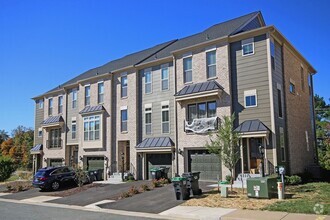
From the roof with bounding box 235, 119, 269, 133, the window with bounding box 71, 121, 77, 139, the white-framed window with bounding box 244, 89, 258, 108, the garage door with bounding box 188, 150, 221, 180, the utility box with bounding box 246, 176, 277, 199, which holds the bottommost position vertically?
the utility box with bounding box 246, 176, 277, 199

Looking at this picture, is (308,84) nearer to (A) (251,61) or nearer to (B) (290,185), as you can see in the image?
(A) (251,61)

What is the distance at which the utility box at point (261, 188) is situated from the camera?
1450cm

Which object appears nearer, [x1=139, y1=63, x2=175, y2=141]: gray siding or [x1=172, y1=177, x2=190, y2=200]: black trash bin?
[x1=172, y1=177, x2=190, y2=200]: black trash bin

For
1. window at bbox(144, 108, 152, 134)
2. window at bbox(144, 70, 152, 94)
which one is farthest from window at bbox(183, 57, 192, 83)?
window at bbox(144, 108, 152, 134)

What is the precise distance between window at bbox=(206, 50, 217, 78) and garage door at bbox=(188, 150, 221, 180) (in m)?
5.33

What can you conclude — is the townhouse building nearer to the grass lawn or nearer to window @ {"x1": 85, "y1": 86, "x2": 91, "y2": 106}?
window @ {"x1": 85, "y1": 86, "x2": 91, "y2": 106}

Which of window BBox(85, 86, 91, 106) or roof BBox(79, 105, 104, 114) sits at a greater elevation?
window BBox(85, 86, 91, 106)

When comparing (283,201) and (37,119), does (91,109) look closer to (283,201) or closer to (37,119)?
(37,119)

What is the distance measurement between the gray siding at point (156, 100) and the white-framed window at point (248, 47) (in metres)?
6.14

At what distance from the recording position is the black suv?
23797mm

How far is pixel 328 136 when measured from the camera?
122 feet

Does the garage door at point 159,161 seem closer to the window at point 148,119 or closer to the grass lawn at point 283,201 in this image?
the window at point 148,119

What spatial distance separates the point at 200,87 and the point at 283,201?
397 inches

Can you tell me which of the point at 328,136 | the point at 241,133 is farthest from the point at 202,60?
the point at 328,136
